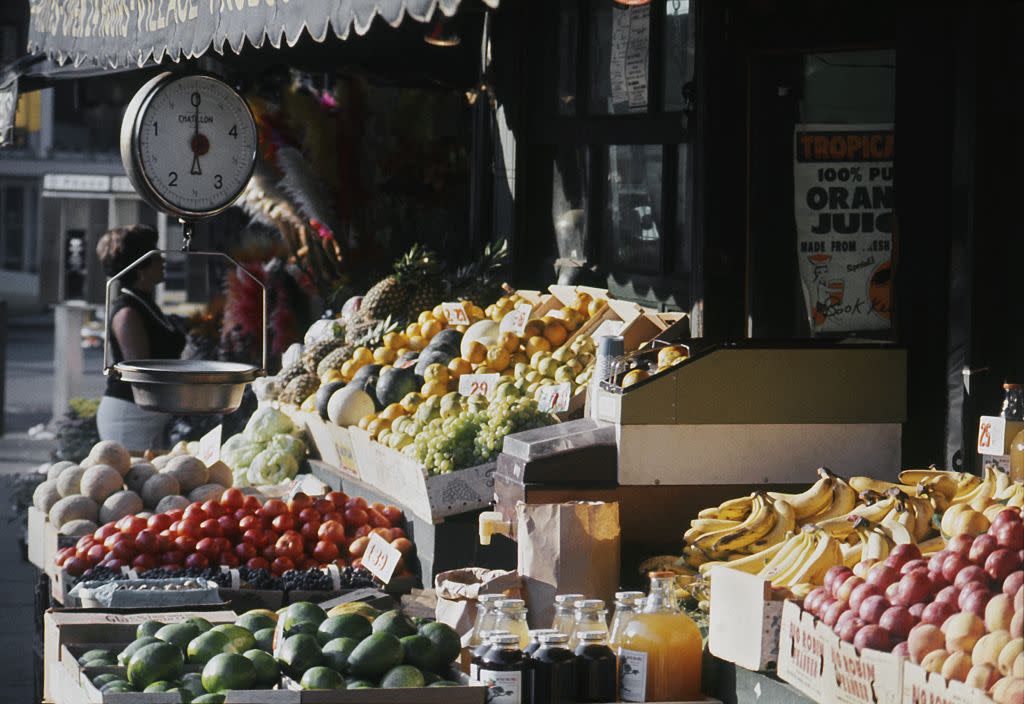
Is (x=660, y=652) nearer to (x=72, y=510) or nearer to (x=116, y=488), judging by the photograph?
(x=72, y=510)

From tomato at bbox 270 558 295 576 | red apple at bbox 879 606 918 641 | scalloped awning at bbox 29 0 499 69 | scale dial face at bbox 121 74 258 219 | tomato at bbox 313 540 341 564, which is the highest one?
scalloped awning at bbox 29 0 499 69

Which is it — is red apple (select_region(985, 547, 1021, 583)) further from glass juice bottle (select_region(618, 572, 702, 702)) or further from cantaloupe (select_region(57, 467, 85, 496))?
cantaloupe (select_region(57, 467, 85, 496))

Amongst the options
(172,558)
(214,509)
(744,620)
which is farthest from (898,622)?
(214,509)

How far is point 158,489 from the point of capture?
672 cm

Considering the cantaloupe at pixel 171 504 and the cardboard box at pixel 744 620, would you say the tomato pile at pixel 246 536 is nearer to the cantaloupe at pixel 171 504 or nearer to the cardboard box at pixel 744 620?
the cantaloupe at pixel 171 504

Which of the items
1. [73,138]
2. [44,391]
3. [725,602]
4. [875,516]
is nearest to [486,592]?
[725,602]

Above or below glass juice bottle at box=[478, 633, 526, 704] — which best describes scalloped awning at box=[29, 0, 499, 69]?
above

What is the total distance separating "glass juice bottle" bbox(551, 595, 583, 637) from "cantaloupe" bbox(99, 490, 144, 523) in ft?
9.93

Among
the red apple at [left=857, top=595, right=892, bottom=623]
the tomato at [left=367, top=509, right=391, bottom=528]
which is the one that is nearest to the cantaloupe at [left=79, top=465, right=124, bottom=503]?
the tomato at [left=367, top=509, right=391, bottom=528]

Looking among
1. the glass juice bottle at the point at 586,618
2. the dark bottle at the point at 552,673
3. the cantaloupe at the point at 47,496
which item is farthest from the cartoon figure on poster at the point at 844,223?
the cantaloupe at the point at 47,496

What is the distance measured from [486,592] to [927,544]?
1.31 meters

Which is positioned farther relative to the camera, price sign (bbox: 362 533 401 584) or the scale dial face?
price sign (bbox: 362 533 401 584)

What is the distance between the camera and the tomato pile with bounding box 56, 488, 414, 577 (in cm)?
580

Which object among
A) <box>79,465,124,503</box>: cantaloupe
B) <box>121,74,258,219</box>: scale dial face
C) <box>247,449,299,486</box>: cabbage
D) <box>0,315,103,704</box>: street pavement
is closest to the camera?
<box>121,74,258,219</box>: scale dial face
